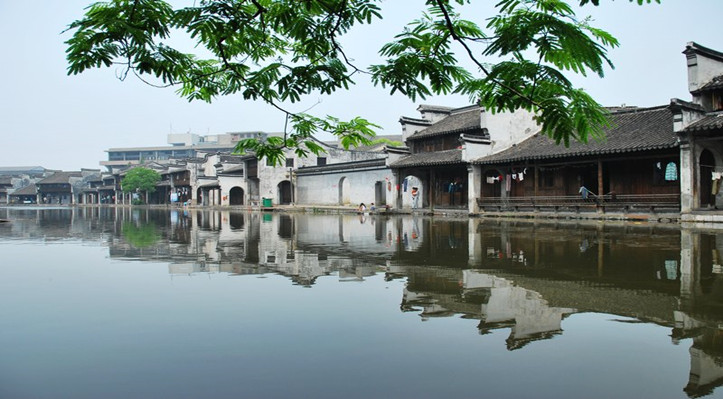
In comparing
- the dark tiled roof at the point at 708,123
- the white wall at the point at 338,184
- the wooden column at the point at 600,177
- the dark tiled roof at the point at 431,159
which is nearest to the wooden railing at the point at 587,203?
the wooden column at the point at 600,177

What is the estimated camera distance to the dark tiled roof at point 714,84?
21266mm

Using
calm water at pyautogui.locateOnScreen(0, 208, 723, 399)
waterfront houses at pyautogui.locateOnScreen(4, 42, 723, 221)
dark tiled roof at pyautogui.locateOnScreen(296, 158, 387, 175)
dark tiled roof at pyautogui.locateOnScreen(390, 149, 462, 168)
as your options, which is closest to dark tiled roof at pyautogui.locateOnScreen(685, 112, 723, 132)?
waterfront houses at pyautogui.locateOnScreen(4, 42, 723, 221)

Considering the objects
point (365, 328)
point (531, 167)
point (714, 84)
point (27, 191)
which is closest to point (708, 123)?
point (714, 84)

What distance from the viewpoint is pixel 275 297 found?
706 centimetres

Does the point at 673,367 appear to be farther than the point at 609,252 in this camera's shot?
No

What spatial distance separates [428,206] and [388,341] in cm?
3214

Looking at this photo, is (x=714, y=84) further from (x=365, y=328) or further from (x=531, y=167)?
(x=365, y=328)

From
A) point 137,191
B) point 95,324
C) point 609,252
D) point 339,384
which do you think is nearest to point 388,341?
point 339,384

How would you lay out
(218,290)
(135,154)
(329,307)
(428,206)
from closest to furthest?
(329,307) → (218,290) → (428,206) → (135,154)

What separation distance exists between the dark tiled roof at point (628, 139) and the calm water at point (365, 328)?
13098mm

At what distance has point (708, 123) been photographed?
20.3 meters

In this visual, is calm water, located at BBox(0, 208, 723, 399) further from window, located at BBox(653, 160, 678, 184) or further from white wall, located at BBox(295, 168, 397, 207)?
white wall, located at BBox(295, 168, 397, 207)

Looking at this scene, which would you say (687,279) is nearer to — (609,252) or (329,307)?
(609,252)

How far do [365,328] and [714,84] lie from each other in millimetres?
22050
